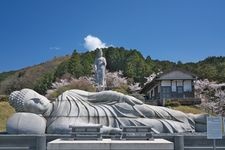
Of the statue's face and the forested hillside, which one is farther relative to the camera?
the forested hillside

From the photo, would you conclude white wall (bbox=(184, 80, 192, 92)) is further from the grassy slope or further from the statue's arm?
the statue's arm

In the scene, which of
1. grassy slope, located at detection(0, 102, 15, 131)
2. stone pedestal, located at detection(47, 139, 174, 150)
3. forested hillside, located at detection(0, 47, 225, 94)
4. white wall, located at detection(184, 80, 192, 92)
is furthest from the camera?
forested hillside, located at detection(0, 47, 225, 94)

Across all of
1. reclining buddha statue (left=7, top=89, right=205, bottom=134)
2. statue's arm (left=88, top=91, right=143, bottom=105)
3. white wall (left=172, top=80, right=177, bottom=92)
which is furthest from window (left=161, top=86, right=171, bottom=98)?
statue's arm (left=88, top=91, right=143, bottom=105)

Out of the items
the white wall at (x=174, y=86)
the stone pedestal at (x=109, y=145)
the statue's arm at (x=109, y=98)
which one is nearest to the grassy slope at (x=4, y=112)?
the statue's arm at (x=109, y=98)

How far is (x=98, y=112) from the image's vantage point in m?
11.1

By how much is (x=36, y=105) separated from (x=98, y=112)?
6.67ft

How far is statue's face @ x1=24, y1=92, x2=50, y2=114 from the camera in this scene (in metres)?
11.0

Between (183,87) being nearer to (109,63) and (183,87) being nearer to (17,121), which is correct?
(109,63)

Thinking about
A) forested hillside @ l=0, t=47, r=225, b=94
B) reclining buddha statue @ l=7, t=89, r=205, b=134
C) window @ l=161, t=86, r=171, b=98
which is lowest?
→ reclining buddha statue @ l=7, t=89, r=205, b=134

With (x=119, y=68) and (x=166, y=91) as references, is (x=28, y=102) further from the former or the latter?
(x=119, y=68)

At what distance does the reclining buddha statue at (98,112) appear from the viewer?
1094 centimetres

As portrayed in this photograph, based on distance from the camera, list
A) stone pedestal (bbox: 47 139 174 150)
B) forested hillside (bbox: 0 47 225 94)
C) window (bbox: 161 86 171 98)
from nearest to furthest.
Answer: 1. stone pedestal (bbox: 47 139 174 150)
2. window (bbox: 161 86 171 98)
3. forested hillside (bbox: 0 47 225 94)

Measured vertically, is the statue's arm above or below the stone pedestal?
above

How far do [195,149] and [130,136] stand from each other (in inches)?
65.1
